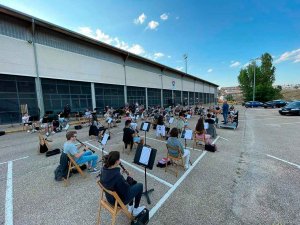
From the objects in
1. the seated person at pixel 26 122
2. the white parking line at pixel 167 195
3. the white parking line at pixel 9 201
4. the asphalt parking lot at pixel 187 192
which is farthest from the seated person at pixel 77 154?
the seated person at pixel 26 122

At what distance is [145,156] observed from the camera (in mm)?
3221

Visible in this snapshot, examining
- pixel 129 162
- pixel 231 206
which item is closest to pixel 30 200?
pixel 129 162

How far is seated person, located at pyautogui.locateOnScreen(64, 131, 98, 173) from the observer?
4105 millimetres

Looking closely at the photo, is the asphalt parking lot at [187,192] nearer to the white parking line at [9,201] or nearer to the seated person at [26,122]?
the white parking line at [9,201]

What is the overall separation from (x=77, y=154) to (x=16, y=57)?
43.2 feet

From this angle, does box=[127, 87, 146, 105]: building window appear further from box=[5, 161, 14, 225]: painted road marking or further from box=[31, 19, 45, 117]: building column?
box=[5, 161, 14, 225]: painted road marking

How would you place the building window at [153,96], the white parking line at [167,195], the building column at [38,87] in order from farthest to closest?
1. the building window at [153,96]
2. the building column at [38,87]
3. the white parking line at [167,195]

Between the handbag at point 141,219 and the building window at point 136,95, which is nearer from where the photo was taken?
the handbag at point 141,219

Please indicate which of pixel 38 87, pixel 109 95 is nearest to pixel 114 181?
pixel 38 87

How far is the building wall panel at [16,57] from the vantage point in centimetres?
1150

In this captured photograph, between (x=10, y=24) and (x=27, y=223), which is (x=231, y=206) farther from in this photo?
(x=10, y=24)

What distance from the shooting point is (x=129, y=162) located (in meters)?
5.46

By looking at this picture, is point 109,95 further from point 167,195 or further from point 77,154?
point 167,195

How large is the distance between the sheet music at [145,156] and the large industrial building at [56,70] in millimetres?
14237
